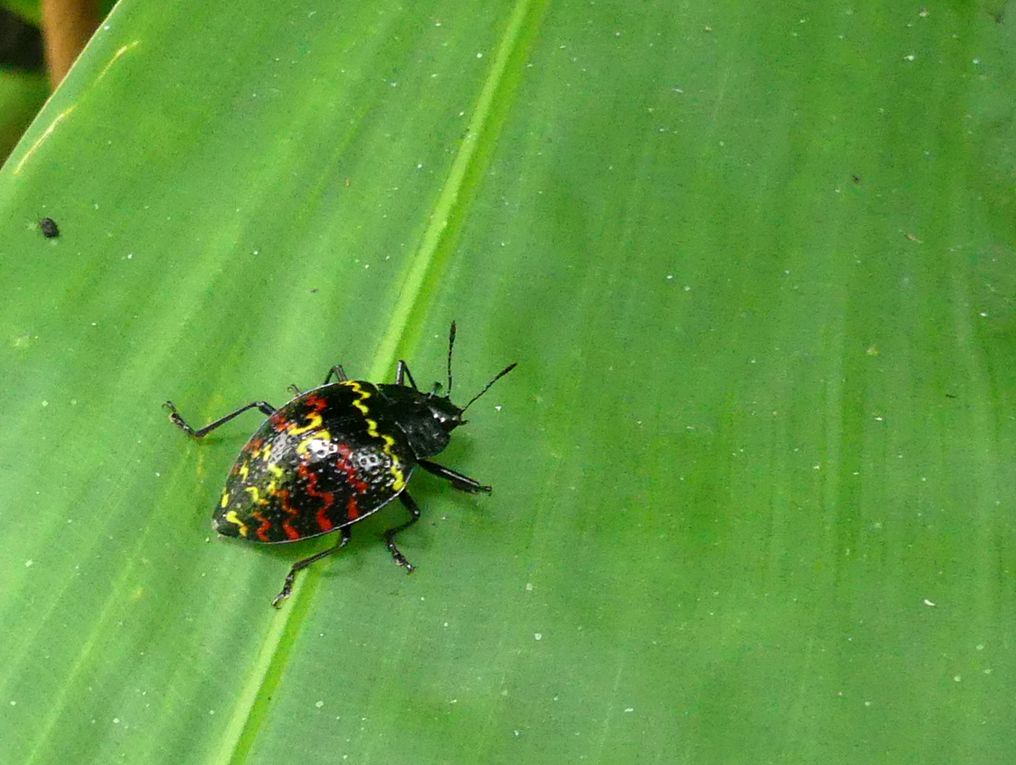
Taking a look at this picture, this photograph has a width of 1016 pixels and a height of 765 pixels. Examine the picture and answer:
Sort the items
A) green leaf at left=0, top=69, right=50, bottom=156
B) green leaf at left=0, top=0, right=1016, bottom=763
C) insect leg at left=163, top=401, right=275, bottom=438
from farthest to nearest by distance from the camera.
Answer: green leaf at left=0, top=69, right=50, bottom=156, insect leg at left=163, top=401, right=275, bottom=438, green leaf at left=0, top=0, right=1016, bottom=763

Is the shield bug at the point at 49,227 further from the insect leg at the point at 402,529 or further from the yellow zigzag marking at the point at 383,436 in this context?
the insect leg at the point at 402,529

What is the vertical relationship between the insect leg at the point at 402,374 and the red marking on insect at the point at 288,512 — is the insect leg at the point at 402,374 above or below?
above

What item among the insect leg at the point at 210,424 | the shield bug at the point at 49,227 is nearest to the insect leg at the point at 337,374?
the insect leg at the point at 210,424

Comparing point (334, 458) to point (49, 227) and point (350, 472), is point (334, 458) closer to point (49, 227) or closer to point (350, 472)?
point (350, 472)

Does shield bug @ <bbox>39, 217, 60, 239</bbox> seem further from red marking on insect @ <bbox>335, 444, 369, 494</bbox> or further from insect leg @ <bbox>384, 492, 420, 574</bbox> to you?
insect leg @ <bbox>384, 492, 420, 574</bbox>

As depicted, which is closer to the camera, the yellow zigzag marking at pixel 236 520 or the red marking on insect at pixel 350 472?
the yellow zigzag marking at pixel 236 520

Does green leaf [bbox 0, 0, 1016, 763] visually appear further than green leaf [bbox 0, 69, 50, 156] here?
No

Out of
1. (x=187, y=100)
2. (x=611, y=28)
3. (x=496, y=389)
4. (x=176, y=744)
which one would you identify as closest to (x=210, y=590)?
(x=176, y=744)

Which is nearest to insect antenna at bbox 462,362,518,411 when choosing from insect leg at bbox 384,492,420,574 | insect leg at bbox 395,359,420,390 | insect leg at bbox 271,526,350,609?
insect leg at bbox 395,359,420,390
